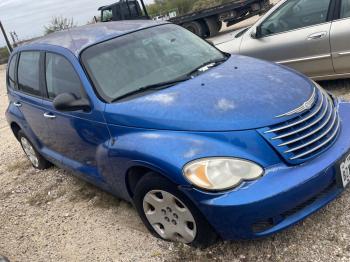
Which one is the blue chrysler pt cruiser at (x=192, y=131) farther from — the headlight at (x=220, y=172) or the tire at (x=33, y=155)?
the tire at (x=33, y=155)

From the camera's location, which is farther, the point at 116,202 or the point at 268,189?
the point at 116,202

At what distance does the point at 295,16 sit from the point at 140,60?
9.53 feet

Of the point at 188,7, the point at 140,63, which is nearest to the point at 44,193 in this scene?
the point at 140,63

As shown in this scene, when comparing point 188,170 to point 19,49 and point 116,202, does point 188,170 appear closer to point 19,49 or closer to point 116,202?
point 116,202

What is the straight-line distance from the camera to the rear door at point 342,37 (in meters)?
5.34

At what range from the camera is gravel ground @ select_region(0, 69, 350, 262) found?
3.12 metres

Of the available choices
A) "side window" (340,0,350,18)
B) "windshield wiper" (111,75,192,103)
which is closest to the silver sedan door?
"side window" (340,0,350,18)

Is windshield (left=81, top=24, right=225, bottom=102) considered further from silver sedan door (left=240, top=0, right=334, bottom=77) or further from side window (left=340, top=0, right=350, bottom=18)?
side window (left=340, top=0, right=350, bottom=18)

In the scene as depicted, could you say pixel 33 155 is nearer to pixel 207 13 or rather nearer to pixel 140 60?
pixel 140 60

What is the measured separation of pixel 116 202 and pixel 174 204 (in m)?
1.39

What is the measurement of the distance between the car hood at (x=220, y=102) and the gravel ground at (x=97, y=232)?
91 centimetres

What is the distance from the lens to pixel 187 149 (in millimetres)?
2900

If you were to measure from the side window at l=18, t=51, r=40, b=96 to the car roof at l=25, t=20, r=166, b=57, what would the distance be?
0.20m

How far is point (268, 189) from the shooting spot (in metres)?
2.72
